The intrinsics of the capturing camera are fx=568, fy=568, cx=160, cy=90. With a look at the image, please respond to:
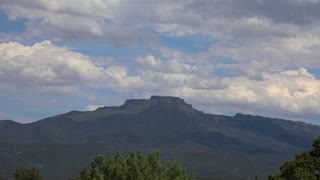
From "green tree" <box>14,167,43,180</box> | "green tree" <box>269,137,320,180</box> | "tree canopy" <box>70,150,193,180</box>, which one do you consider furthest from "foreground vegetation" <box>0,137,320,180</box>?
"green tree" <box>269,137,320,180</box>

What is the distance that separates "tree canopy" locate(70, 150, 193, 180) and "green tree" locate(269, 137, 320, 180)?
33.9 metres

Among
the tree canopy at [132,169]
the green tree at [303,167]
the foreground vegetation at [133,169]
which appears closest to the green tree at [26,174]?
the foreground vegetation at [133,169]

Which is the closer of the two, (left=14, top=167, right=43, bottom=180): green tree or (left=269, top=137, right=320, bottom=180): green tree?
(left=269, top=137, right=320, bottom=180): green tree

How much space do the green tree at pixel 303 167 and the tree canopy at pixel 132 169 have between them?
33.9 metres

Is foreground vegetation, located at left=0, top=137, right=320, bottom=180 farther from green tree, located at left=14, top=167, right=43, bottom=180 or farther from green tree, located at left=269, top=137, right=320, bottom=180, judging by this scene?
green tree, located at left=269, top=137, right=320, bottom=180

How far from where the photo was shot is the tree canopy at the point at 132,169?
83875 mm

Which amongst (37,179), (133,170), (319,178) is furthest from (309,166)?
(37,179)

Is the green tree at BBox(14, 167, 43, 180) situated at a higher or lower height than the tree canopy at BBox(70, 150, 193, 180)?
lower

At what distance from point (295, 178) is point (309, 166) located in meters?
2.42

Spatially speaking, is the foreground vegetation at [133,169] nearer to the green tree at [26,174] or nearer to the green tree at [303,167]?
the green tree at [26,174]

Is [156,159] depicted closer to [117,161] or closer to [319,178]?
[117,161]

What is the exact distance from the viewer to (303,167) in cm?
5016

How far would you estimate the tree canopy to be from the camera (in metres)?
83.9

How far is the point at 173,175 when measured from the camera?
89.6 meters
